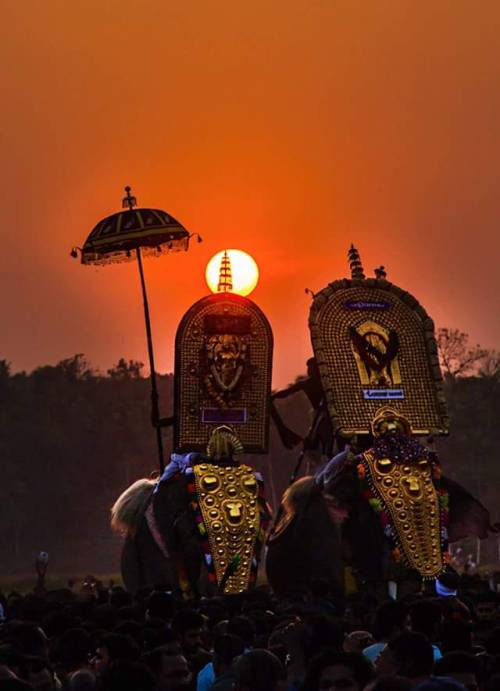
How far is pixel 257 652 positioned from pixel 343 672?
41 cm

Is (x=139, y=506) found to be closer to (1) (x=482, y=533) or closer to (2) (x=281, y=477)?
(1) (x=482, y=533)

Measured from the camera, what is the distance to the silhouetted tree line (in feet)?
211

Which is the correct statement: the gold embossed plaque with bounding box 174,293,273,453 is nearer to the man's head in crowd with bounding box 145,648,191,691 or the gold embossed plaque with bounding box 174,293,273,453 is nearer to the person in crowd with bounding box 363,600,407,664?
the person in crowd with bounding box 363,600,407,664

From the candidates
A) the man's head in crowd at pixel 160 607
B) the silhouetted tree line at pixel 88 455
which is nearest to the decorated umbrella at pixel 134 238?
the man's head in crowd at pixel 160 607

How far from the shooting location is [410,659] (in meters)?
9.13

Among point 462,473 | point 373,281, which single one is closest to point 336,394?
point 373,281

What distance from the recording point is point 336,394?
26594 mm

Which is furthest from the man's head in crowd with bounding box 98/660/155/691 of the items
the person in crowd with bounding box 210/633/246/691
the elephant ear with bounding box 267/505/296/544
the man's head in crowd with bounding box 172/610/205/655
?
the elephant ear with bounding box 267/505/296/544

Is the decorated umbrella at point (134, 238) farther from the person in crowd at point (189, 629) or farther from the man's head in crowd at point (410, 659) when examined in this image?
the man's head in crowd at point (410, 659)

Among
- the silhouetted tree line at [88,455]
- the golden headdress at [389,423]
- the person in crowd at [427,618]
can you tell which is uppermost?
the silhouetted tree line at [88,455]

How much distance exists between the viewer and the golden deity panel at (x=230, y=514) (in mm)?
24828

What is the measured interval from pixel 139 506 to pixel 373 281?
495 cm

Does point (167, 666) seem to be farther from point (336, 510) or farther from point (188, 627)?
point (336, 510)

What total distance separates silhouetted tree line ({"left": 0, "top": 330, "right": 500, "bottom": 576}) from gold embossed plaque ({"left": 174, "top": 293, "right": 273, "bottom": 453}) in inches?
1258
